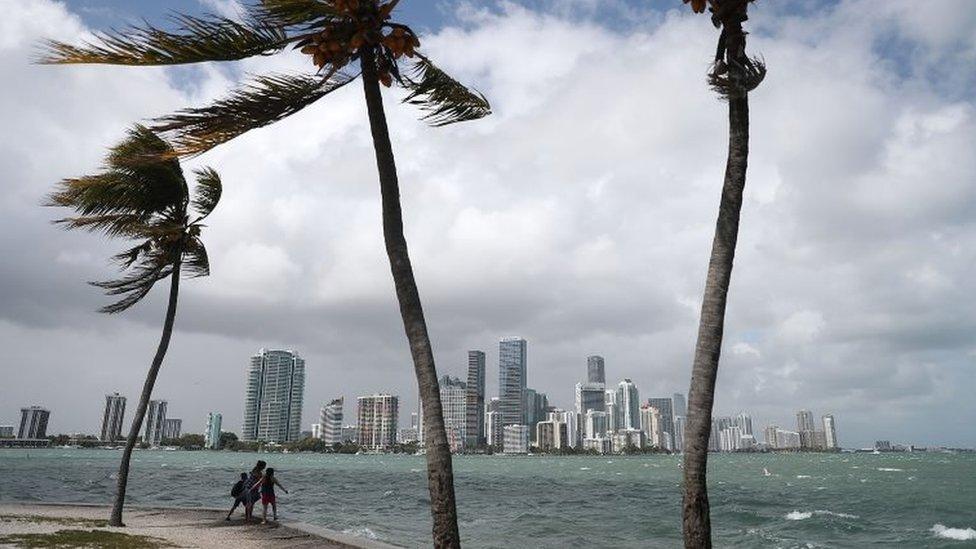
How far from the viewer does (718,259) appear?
5855mm

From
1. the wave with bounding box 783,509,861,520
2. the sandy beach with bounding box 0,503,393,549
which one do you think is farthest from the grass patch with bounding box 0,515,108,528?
the wave with bounding box 783,509,861,520

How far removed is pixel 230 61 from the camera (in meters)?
6.65

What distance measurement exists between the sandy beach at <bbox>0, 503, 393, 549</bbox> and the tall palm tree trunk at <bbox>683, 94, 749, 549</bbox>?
7.88 m

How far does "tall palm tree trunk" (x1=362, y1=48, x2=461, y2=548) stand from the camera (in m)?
6.01

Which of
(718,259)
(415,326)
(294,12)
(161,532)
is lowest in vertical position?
(161,532)

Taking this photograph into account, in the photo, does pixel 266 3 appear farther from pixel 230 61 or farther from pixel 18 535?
pixel 18 535

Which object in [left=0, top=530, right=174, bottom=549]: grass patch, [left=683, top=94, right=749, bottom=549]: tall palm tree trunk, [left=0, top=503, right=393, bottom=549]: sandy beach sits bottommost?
[left=0, top=503, right=393, bottom=549]: sandy beach

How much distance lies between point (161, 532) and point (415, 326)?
1048cm

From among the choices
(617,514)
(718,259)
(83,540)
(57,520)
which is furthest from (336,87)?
(617,514)

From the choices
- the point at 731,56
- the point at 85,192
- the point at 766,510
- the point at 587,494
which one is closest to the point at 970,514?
the point at 766,510

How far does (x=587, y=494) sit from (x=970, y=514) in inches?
962

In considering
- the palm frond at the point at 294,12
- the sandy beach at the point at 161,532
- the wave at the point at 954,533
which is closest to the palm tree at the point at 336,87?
the palm frond at the point at 294,12

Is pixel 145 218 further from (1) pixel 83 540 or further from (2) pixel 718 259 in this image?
(2) pixel 718 259

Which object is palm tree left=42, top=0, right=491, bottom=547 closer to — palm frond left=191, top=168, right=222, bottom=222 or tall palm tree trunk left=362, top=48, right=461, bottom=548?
tall palm tree trunk left=362, top=48, right=461, bottom=548
